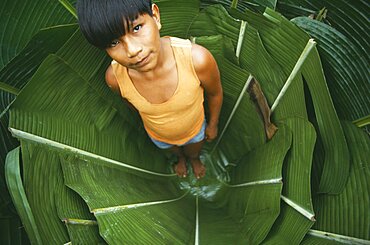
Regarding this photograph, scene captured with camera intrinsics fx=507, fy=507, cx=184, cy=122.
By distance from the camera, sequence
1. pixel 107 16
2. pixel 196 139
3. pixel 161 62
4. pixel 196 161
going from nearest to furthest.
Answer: pixel 107 16 < pixel 161 62 < pixel 196 139 < pixel 196 161

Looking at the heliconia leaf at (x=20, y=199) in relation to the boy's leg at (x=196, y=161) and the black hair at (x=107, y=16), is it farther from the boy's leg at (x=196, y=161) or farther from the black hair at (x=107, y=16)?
the boy's leg at (x=196, y=161)

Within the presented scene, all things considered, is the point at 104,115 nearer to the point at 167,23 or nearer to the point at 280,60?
the point at 167,23

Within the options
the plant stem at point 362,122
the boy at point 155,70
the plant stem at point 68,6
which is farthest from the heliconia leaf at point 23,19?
the plant stem at point 362,122

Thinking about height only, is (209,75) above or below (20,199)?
above

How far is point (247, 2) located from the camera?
80 centimetres

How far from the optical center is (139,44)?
0.60m

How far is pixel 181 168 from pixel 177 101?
27 cm

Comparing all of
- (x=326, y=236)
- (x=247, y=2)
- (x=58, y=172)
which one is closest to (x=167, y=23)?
(x=247, y=2)

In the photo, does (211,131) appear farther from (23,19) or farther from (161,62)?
(23,19)

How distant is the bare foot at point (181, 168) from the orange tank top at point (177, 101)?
0.17 metres

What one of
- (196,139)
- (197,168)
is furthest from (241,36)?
(197,168)

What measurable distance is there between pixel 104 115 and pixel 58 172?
5.1 inches

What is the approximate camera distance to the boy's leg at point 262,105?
77cm

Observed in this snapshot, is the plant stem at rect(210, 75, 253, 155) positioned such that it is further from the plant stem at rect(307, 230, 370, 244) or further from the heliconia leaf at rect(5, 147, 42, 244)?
the heliconia leaf at rect(5, 147, 42, 244)
